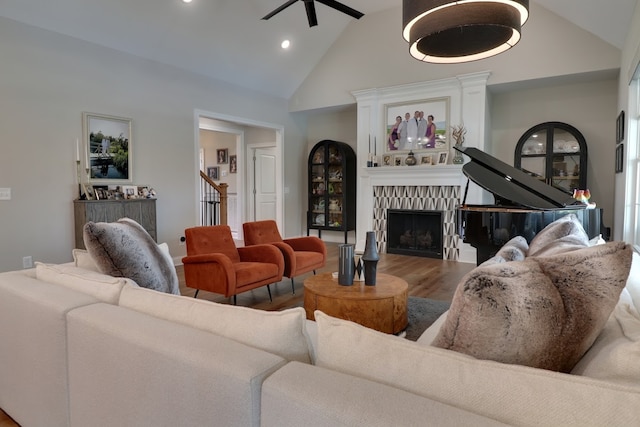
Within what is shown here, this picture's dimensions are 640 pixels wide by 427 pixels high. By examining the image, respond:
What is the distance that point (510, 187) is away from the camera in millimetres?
3682

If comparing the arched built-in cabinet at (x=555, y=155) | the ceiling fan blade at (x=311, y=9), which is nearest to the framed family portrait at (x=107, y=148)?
the ceiling fan blade at (x=311, y=9)

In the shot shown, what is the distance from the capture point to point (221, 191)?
7.22m

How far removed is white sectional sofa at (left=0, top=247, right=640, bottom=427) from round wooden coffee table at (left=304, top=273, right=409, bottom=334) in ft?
3.65

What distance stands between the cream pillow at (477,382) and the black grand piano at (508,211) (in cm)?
290

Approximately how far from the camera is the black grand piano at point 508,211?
132 inches

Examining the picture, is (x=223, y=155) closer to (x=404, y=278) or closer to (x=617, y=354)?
(x=404, y=278)

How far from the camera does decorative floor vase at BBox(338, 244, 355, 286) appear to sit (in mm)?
2855

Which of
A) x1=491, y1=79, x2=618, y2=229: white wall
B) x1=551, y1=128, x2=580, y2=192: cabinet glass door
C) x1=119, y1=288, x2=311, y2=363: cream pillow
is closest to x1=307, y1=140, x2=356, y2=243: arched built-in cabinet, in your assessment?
x1=491, y1=79, x2=618, y2=229: white wall

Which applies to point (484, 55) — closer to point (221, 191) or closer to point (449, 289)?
point (449, 289)

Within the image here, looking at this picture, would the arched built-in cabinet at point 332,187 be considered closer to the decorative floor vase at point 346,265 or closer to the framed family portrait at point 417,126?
the framed family portrait at point 417,126

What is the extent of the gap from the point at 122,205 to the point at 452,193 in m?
4.65

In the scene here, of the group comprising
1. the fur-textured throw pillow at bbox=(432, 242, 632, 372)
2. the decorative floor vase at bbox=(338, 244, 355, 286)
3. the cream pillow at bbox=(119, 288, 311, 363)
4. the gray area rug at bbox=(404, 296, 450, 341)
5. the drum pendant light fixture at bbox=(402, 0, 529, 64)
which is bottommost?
the gray area rug at bbox=(404, 296, 450, 341)

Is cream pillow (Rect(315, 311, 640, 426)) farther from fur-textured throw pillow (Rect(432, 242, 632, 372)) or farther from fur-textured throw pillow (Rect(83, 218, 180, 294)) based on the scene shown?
fur-textured throw pillow (Rect(83, 218, 180, 294))

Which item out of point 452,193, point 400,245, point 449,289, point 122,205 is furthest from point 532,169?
point 122,205
